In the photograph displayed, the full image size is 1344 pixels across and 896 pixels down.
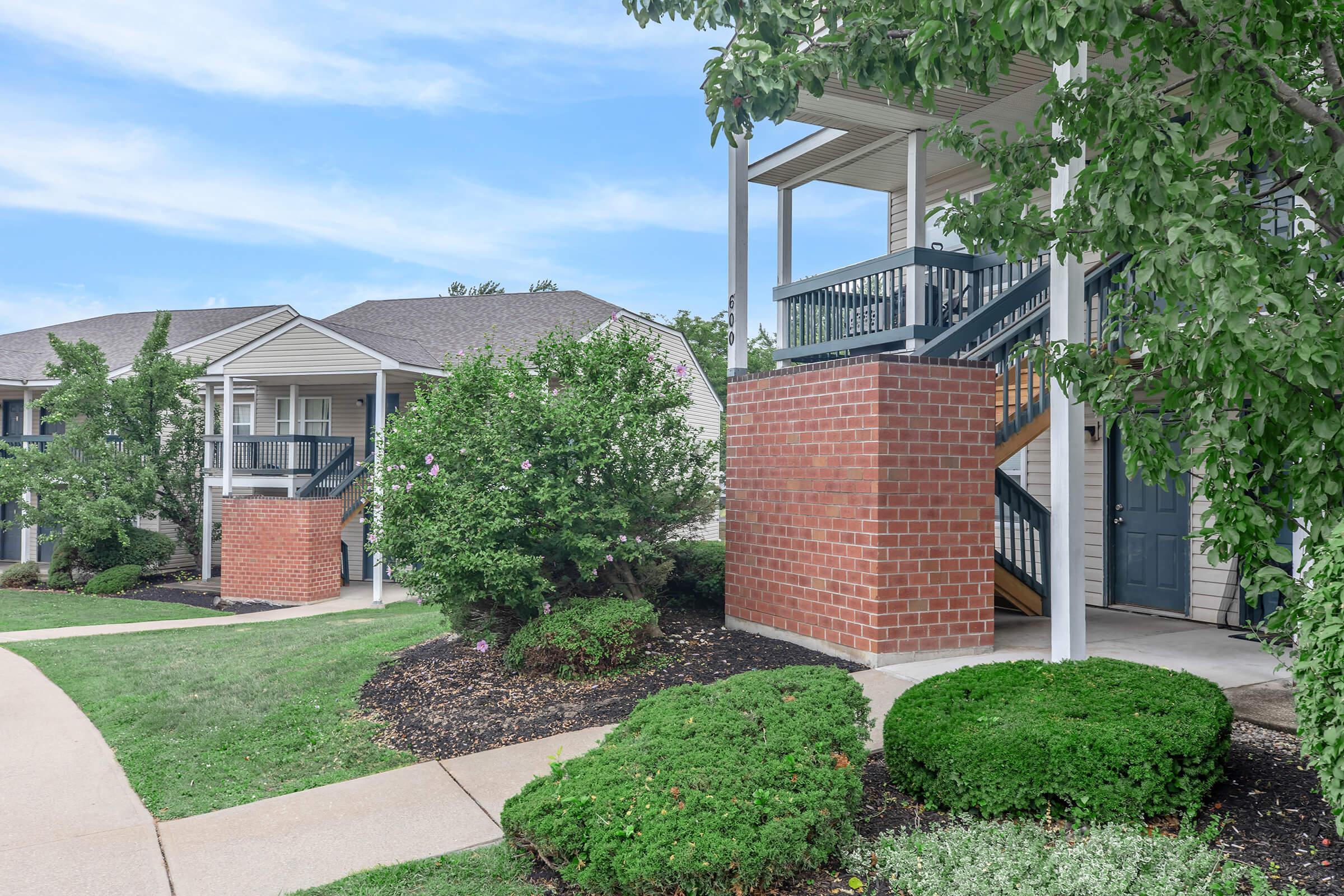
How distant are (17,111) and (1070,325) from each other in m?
33.4

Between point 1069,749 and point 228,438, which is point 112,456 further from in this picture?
point 1069,749

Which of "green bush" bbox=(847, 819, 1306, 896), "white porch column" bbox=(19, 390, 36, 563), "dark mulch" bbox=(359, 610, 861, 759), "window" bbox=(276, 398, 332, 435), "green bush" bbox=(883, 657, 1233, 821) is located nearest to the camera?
"green bush" bbox=(847, 819, 1306, 896)

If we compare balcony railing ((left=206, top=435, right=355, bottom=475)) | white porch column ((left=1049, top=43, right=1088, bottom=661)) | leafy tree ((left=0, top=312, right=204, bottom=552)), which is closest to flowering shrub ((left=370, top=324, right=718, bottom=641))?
white porch column ((left=1049, top=43, right=1088, bottom=661))

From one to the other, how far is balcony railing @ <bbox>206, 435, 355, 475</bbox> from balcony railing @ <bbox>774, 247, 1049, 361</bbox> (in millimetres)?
10174

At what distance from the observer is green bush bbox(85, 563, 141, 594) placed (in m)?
16.0

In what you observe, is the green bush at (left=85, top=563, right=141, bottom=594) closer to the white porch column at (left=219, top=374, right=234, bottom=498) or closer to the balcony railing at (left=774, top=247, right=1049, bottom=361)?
the white porch column at (left=219, top=374, right=234, bottom=498)

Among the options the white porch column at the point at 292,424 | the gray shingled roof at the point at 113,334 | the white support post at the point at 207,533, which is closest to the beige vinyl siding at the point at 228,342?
the gray shingled roof at the point at 113,334

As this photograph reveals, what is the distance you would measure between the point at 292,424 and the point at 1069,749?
1729 centimetres

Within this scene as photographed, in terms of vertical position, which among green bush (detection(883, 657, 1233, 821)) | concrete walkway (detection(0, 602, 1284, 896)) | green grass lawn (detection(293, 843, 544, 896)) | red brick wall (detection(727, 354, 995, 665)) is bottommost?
concrete walkway (detection(0, 602, 1284, 896))

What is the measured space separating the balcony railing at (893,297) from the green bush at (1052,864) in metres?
5.51

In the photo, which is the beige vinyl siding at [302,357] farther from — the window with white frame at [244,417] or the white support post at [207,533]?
the window with white frame at [244,417]

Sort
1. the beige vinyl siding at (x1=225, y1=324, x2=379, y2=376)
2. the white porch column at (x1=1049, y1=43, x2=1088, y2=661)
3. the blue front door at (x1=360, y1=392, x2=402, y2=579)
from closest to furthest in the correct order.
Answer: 1. the white porch column at (x1=1049, y1=43, x2=1088, y2=661)
2. the beige vinyl siding at (x1=225, y1=324, x2=379, y2=376)
3. the blue front door at (x1=360, y1=392, x2=402, y2=579)

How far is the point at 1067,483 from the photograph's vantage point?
20.8 feet

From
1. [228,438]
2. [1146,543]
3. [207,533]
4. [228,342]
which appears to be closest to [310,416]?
[228,342]
